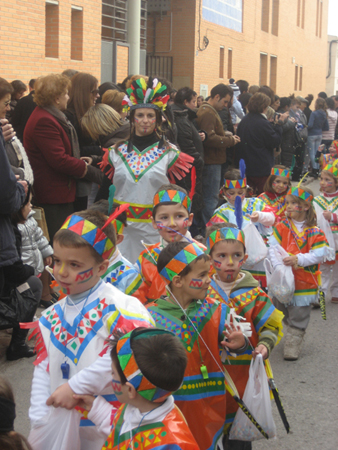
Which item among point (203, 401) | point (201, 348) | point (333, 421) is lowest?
point (333, 421)

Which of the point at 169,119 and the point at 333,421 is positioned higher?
the point at 169,119

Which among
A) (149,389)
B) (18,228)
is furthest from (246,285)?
(18,228)

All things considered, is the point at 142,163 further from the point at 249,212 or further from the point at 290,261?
the point at 290,261

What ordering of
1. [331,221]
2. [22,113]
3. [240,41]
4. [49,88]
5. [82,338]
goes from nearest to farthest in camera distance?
1. [82,338]
2. [49,88]
3. [22,113]
4. [331,221]
5. [240,41]

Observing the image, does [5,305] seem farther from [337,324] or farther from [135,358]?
[337,324]

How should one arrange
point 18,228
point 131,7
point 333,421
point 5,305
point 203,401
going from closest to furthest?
point 203,401, point 333,421, point 5,305, point 18,228, point 131,7

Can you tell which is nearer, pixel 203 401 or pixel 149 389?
pixel 149 389

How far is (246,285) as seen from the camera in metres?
3.32

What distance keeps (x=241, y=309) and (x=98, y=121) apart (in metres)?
3.70

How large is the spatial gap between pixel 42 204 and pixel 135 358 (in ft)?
13.5

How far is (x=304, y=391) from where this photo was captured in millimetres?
4535

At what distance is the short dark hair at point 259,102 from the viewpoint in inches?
350

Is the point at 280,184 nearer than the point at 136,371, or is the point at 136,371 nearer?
the point at 136,371

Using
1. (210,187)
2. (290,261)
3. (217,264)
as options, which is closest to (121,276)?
(217,264)
